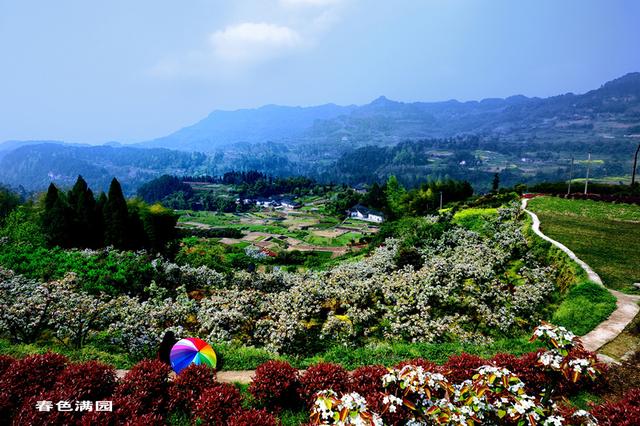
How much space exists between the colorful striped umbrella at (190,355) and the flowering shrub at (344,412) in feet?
16.6

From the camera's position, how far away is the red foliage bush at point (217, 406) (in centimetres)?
567

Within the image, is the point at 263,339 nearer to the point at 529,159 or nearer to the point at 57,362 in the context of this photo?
the point at 57,362

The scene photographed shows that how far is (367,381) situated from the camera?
6.34 meters

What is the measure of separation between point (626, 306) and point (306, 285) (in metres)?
10.1

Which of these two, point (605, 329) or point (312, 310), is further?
point (312, 310)

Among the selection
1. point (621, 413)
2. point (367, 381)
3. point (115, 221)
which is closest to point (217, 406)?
point (367, 381)

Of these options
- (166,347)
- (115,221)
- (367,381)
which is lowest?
(115,221)

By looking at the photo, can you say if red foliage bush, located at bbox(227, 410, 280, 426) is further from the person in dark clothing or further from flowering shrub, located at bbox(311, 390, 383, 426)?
the person in dark clothing

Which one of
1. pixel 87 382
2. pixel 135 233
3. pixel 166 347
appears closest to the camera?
pixel 87 382

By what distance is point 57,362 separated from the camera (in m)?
6.85

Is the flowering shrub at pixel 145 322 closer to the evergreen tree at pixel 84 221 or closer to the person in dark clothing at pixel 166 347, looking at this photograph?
the person in dark clothing at pixel 166 347

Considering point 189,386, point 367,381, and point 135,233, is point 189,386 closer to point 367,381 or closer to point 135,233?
point 367,381

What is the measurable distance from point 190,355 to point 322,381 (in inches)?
141

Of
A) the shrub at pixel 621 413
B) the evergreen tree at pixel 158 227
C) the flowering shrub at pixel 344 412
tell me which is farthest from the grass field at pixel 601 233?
the evergreen tree at pixel 158 227
